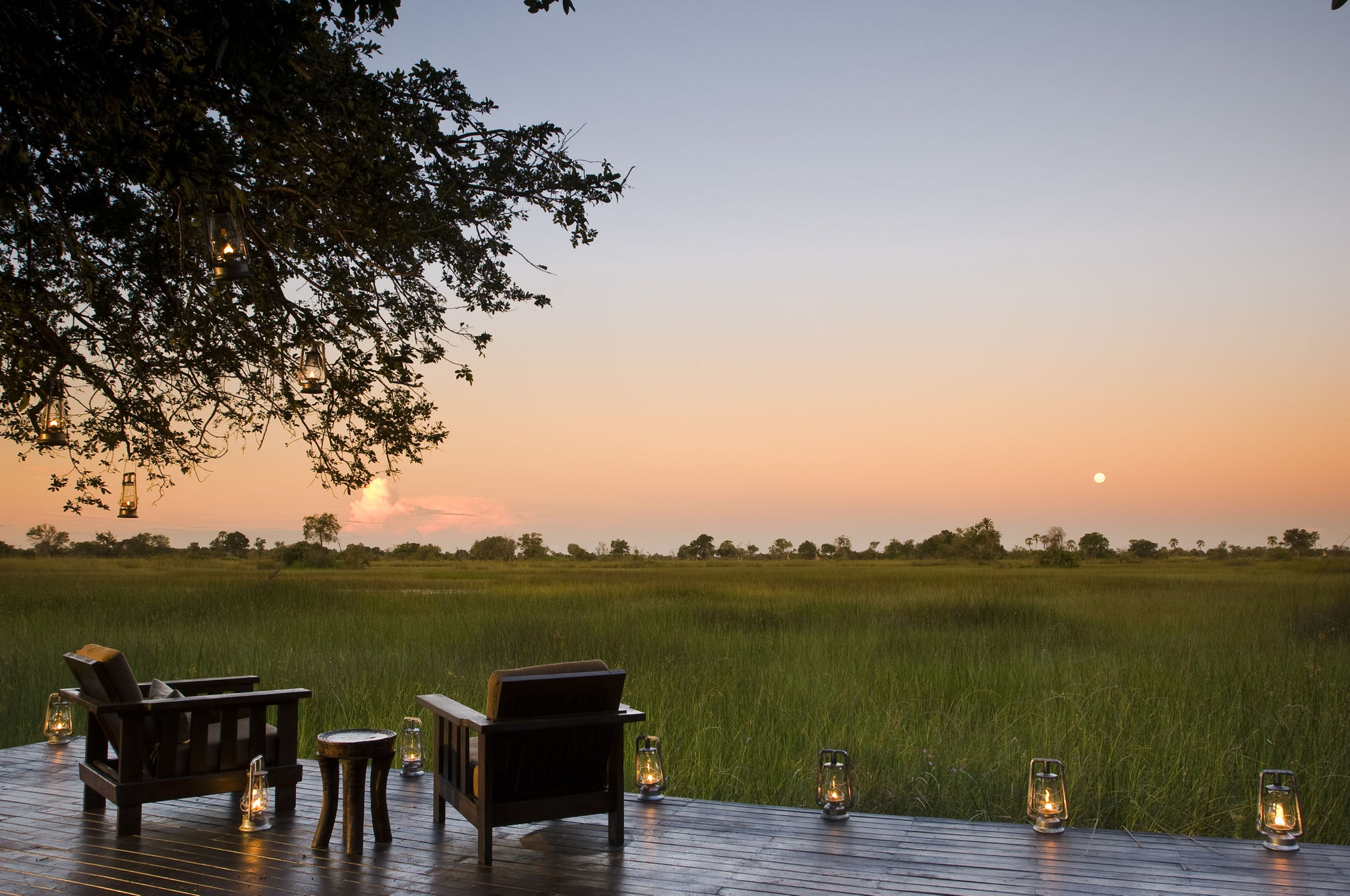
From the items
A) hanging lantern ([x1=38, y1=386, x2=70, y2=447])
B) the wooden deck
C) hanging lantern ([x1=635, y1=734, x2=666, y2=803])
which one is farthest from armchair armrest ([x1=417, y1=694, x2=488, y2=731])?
hanging lantern ([x1=38, y1=386, x2=70, y2=447])

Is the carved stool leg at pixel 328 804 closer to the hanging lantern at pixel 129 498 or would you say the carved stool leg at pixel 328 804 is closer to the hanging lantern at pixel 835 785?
the hanging lantern at pixel 129 498

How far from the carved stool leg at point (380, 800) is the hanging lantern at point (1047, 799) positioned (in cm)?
245

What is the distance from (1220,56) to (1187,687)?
6.57m

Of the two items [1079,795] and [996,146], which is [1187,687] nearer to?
[1079,795]

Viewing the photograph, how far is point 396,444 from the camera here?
6.14 m

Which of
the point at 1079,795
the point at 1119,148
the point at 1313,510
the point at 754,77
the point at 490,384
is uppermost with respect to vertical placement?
the point at 754,77

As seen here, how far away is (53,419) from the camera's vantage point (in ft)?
13.3

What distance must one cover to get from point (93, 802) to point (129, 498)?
51.1 inches

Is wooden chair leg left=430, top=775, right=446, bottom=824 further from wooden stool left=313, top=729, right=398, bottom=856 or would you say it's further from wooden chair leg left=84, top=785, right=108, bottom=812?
wooden chair leg left=84, top=785, right=108, bottom=812

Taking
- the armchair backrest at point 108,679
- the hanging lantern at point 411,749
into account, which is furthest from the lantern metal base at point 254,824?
the hanging lantern at point 411,749

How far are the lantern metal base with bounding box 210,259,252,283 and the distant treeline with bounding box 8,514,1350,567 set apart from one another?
65.6 feet

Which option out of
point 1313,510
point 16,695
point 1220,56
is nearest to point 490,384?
point 16,695

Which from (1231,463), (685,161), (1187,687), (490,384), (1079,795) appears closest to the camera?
(1079,795)

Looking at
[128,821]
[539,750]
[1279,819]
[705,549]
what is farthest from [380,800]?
[705,549]
